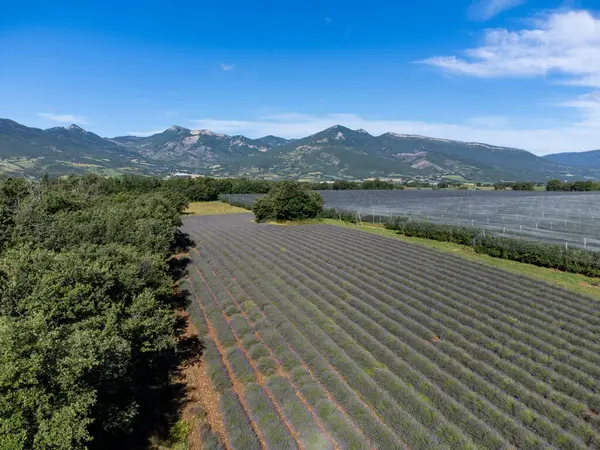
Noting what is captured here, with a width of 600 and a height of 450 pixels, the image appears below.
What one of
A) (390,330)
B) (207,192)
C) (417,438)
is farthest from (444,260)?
(207,192)

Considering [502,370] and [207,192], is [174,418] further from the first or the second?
[207,192]

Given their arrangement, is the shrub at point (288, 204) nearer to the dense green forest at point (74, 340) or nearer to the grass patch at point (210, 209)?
the grass patch at point (210, 209)

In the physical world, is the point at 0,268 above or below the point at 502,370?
above

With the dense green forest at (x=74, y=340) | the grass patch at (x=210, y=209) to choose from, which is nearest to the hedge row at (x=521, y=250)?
the dense green forest at (x=74, y=340)

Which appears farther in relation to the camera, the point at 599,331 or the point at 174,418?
the point at 599,331

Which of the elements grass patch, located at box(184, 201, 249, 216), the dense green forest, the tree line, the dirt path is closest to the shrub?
grass patch, located at box(184, 201, 249, 216)

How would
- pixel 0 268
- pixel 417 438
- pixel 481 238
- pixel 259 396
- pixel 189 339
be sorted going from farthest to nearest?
pixel 481 238
pixel 189 339
pixel 259 396
pixel 0 268
pixel 417 438
